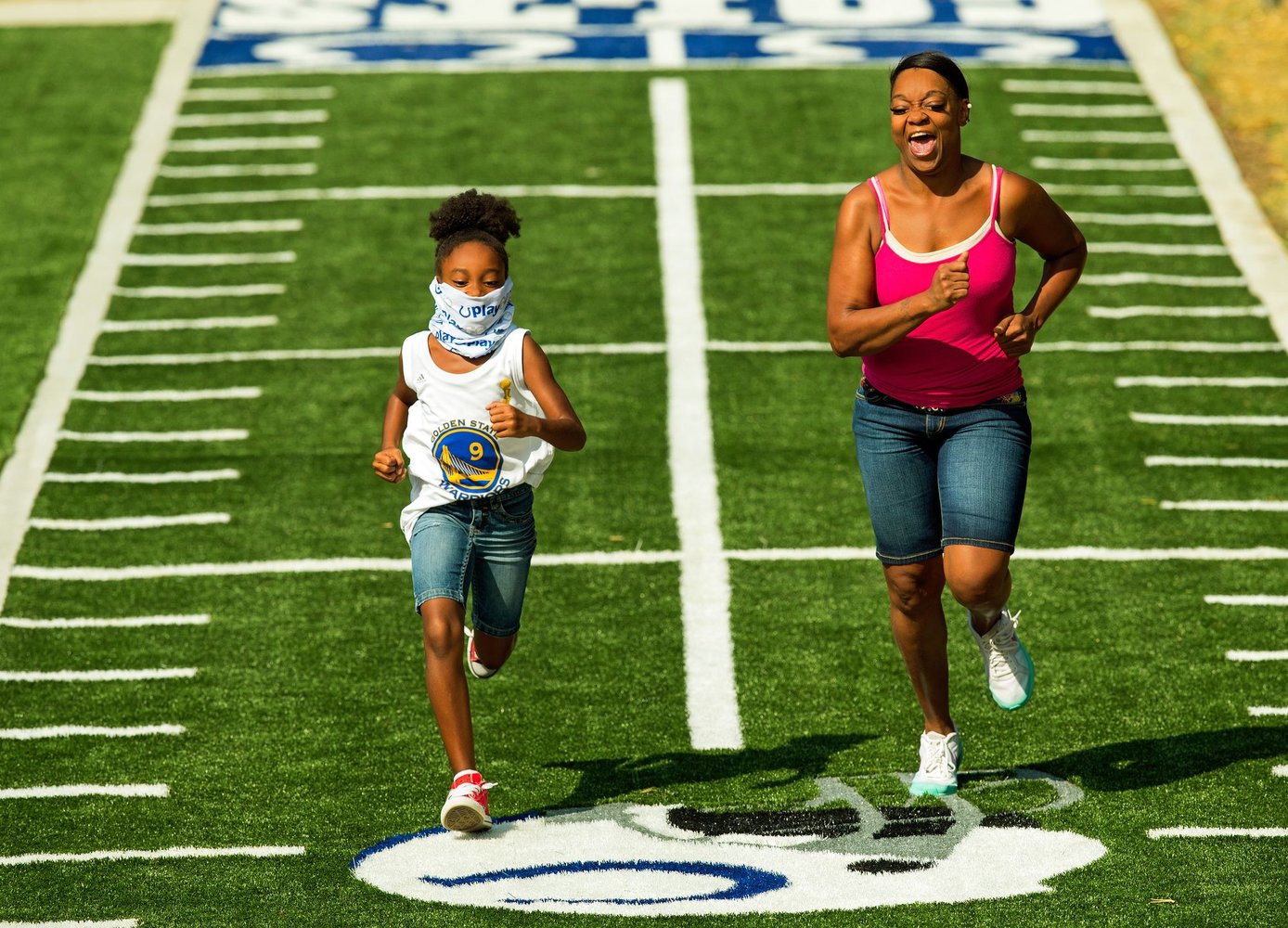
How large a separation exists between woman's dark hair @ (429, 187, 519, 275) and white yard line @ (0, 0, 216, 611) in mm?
3927

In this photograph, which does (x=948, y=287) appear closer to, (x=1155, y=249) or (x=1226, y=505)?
(x=1226, y=505)

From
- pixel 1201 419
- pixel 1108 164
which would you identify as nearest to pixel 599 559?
pixel 1201 419

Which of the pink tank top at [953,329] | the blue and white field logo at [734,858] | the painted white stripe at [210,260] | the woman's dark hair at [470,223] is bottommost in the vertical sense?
the blue and white field logo at [734,858]

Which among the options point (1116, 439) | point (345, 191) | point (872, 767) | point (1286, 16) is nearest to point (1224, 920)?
point (872, 767)

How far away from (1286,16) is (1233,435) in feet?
22.7

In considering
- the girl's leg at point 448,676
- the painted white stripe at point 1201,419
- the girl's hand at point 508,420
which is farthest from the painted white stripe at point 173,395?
the girl's hand at point 508,420

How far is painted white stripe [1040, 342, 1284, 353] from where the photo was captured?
11.0m

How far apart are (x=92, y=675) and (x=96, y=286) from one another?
4940 mm

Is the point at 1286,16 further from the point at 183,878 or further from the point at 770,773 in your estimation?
the point at 183,878

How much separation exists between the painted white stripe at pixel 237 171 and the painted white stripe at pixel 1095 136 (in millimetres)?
5428

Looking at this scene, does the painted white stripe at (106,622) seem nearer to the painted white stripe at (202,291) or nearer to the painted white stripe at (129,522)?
the painted white stripe at (129,522)

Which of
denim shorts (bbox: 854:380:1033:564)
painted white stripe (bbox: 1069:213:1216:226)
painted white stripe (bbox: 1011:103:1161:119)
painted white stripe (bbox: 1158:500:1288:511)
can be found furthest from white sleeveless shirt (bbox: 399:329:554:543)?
painted white stripe (bbox: 1011:103:1161:119)

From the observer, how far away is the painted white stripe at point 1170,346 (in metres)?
11.0

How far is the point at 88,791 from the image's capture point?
6641mm
